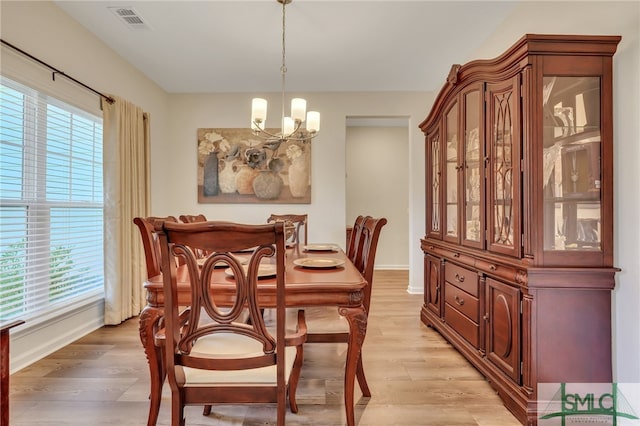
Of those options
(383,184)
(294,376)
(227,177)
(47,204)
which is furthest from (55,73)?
(383,184)

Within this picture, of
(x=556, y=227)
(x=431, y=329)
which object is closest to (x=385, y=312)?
(x=431, y=329)

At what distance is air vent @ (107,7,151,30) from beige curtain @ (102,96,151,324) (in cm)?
72

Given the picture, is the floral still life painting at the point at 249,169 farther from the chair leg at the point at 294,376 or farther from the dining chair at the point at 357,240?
the chair leg at the point at 294,376

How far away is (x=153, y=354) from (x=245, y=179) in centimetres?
300

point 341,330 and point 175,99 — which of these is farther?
point 175,99

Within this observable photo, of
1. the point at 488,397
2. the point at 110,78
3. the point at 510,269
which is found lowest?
the point at 488,397

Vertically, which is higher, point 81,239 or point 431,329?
point 81,239

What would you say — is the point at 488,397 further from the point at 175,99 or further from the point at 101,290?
the point at 175,99

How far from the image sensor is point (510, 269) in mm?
1779

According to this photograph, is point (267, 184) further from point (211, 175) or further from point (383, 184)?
point (383, 184)

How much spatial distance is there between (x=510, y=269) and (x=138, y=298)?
333cm

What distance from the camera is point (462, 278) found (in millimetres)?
2369

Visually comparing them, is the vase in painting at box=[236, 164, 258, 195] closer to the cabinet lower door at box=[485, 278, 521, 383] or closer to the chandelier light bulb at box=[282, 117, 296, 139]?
the chandelier light bulb at box=[282, 117, 296, 139]

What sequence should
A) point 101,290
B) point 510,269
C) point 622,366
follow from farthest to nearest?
1. point 101,290
2. point 510,269
3. point 622,366
